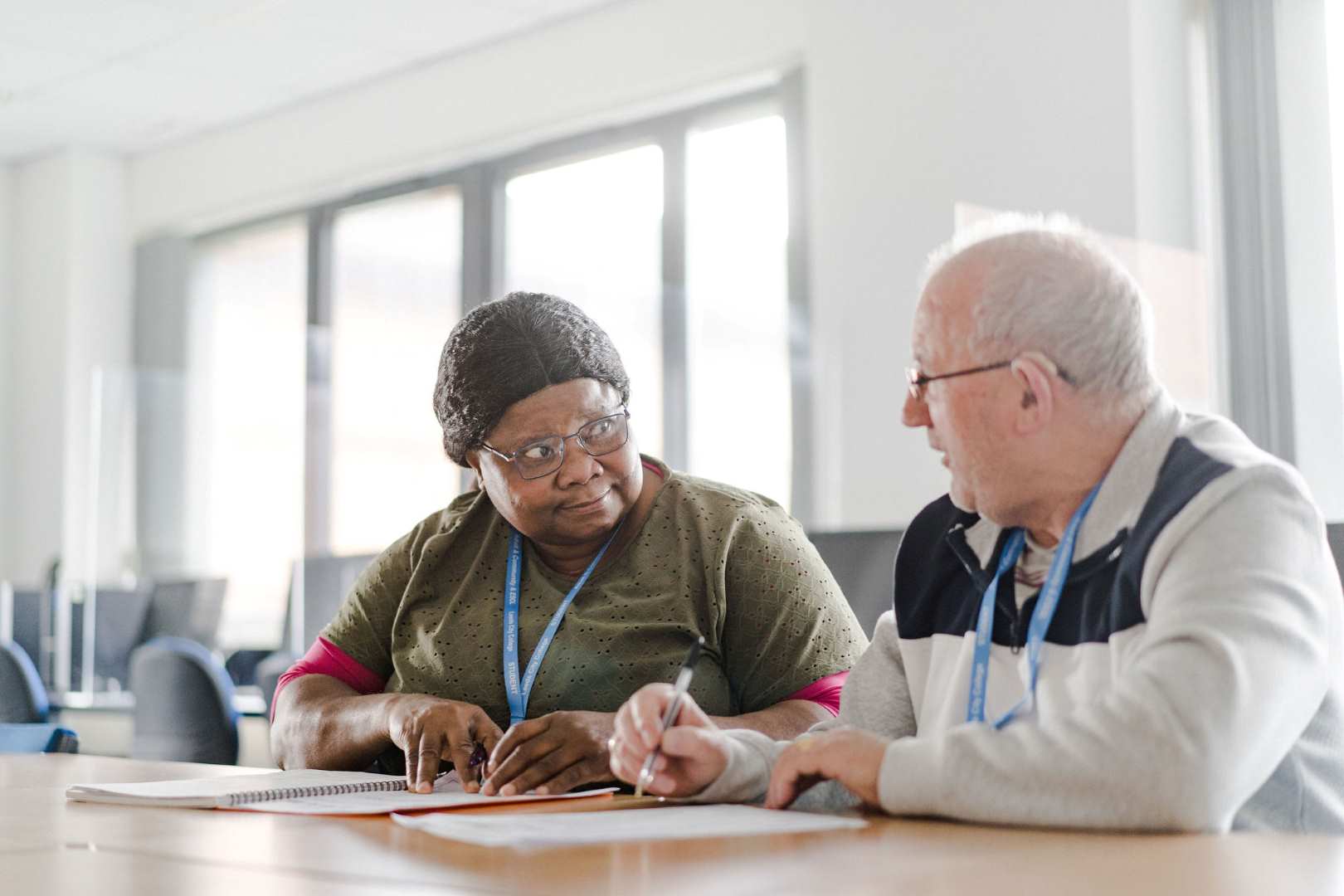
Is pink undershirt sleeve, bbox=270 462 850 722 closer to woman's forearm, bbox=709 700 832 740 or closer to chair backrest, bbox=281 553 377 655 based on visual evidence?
woman's forearm, bbox=709 700 832 740

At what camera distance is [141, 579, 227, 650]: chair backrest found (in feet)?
18.0

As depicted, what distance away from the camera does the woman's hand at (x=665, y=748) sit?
4.31 ft

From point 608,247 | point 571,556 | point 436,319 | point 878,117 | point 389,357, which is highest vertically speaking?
point 878,117

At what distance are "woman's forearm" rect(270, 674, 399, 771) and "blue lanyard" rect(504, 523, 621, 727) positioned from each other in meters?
0.15

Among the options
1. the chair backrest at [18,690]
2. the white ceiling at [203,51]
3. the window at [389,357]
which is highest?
the white ceiling at [203,51]

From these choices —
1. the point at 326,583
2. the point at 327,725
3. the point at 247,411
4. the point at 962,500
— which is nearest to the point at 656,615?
the point at 327,725

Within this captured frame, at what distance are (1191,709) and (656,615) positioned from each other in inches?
34.6

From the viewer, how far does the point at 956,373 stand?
1.40 meters

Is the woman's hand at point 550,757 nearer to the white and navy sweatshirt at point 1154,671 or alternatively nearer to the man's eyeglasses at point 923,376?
the white and navy sweatshirt at point 1154,671

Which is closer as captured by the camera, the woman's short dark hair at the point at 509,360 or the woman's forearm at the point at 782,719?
the woman's forearm at the point at 782,719

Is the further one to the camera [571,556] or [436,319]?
[436,319]

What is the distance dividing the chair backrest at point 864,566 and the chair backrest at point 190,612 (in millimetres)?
3735

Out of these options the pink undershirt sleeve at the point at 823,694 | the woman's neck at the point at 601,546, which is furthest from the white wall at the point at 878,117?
the pink undershirt sleeve at the point at 823,694

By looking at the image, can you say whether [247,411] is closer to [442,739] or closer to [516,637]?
[516,637]
